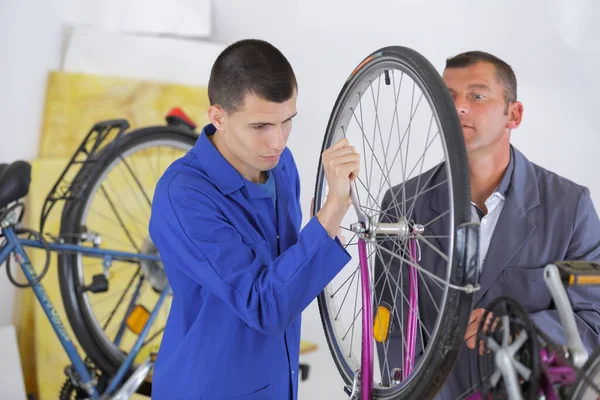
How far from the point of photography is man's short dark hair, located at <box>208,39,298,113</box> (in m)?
1.49

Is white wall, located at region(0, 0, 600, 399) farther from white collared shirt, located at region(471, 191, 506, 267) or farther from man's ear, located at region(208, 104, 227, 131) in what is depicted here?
man's ear, located at region(208, 104, 227, 131)

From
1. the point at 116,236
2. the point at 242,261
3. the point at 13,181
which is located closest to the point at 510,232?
the point at 242,261

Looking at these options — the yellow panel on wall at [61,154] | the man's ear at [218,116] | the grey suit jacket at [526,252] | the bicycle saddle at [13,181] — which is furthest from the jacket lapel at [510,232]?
the yellow panel on wall at [61,154]

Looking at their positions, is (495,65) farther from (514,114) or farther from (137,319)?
(137,319)

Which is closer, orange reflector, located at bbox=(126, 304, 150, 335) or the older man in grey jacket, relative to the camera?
the older man in grey jacket

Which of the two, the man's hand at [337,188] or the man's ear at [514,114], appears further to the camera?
the man's ear at [514,114]

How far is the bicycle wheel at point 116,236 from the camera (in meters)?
2.79

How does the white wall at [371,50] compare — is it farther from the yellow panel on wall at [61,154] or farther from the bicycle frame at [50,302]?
the bicycle frame at [50,302]

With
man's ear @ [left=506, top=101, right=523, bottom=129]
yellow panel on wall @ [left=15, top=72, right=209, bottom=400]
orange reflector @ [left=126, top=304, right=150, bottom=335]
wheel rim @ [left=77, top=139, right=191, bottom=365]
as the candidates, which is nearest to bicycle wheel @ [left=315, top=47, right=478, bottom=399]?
man's ear @ [left=506, top=101, right=523, bottom=129]

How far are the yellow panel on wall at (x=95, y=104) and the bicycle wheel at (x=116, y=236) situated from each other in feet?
0.67

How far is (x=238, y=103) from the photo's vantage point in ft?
4.94

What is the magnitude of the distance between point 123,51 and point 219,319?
2.16m

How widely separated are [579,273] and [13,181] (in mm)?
2065

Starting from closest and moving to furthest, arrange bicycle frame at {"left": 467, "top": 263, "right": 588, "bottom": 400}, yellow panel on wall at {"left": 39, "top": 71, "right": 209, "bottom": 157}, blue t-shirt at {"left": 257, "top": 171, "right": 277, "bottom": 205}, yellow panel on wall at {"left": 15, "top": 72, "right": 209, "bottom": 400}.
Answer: bicycle frame at {"left": 467, "top": 263, "right": 588, "bottom": 400} < blue t-shirt at {"left": 257, "top": 171, "right": 277, "bottom": 205} < yellow panel on wall at {"left": 15, "top": 72, "right": 209, "bottom": 400} < yellow panel on wall at {"left": 39, "top": 71, "right": 209, "bottom": 157}
